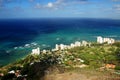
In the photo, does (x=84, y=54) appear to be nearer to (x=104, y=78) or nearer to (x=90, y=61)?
(x=90, y=61)

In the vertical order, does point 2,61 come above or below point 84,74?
below

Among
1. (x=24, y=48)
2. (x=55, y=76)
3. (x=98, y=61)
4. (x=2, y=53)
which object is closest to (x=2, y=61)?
(x=2, y=53)

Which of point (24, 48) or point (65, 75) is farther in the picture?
point (24, 48)

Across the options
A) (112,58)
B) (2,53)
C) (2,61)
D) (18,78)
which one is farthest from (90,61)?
(2,53)

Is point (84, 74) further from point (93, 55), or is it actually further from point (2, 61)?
point (2, 61)

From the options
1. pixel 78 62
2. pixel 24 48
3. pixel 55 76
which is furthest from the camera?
pixel 24 48

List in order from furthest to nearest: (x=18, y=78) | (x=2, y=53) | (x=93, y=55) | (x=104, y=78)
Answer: (x=2, y=53)
(x=93, y=55)
(x=18, y=78)
(x=104, y=78)
